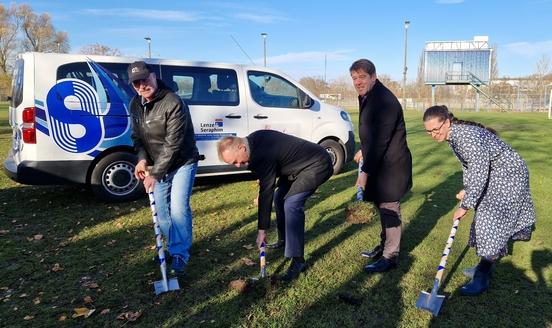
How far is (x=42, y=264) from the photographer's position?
4141 millimetres

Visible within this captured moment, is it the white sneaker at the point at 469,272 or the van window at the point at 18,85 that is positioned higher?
the van window at the point at 18,85

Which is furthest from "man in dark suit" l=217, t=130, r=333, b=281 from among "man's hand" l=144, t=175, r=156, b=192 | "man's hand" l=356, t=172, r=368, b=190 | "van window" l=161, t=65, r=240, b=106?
"van window" l=161, t=65, r=240, b=106

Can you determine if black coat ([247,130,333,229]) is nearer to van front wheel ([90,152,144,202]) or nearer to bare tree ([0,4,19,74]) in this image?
van front wheel ([90,152,144,202])

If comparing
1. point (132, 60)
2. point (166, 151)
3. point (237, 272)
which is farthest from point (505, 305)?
point (132, 60)

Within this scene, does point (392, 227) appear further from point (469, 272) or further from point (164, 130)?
point (164, 130)

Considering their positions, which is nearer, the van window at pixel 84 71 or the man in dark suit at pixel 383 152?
the man in dark suit at pixel 383 152

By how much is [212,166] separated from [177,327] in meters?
4.06

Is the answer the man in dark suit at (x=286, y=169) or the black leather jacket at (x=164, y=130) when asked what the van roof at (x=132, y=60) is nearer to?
the black leather jacket at (x=164, y=130)

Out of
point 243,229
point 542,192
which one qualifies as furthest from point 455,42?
point 243,229

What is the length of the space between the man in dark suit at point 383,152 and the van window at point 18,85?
465cm

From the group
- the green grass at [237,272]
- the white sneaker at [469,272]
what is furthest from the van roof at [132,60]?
the white sneaker at [469,272]

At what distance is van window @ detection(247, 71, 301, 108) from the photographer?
731 centimetres

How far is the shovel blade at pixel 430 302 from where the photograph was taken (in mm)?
3193

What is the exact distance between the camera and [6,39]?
173 feet
